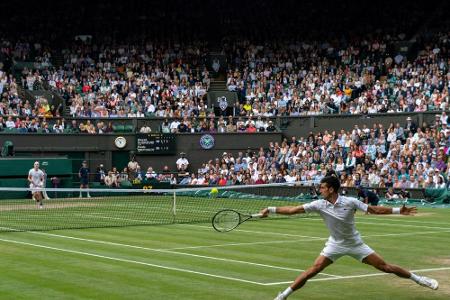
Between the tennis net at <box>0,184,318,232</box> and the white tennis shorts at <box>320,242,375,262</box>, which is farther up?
the white tennis shorts at <box>320,242,375,262</box>

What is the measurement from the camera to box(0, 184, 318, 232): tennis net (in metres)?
28.7

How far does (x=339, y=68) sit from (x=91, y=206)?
68.5 feet

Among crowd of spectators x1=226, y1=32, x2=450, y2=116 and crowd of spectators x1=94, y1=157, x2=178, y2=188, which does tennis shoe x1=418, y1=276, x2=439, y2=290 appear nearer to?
crowd of spectators x1=226, y1=32, x2=450, y2=116

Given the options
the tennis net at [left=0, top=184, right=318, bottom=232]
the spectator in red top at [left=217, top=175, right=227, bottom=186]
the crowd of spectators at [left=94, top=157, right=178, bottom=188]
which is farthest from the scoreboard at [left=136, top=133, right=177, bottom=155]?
the spectator in red top at [left=217, top=175, right=227, bottom=186]

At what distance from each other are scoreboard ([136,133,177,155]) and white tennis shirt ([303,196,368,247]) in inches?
1460

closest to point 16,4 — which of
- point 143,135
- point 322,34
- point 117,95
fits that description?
point 117,95

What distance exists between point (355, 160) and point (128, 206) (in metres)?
12.0

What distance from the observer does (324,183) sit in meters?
12.4

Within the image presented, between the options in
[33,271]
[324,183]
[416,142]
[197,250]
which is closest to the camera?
[324,183]

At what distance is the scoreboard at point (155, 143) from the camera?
49.2 metres

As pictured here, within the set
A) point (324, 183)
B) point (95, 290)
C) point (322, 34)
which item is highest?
point (322, 34)

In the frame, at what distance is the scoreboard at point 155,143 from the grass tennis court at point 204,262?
22.2m

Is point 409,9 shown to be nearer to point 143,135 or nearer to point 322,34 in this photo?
point 322,34

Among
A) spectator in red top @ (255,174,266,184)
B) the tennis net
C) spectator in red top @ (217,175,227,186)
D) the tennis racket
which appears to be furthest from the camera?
spectator in red top @ (217,175,227,186)
